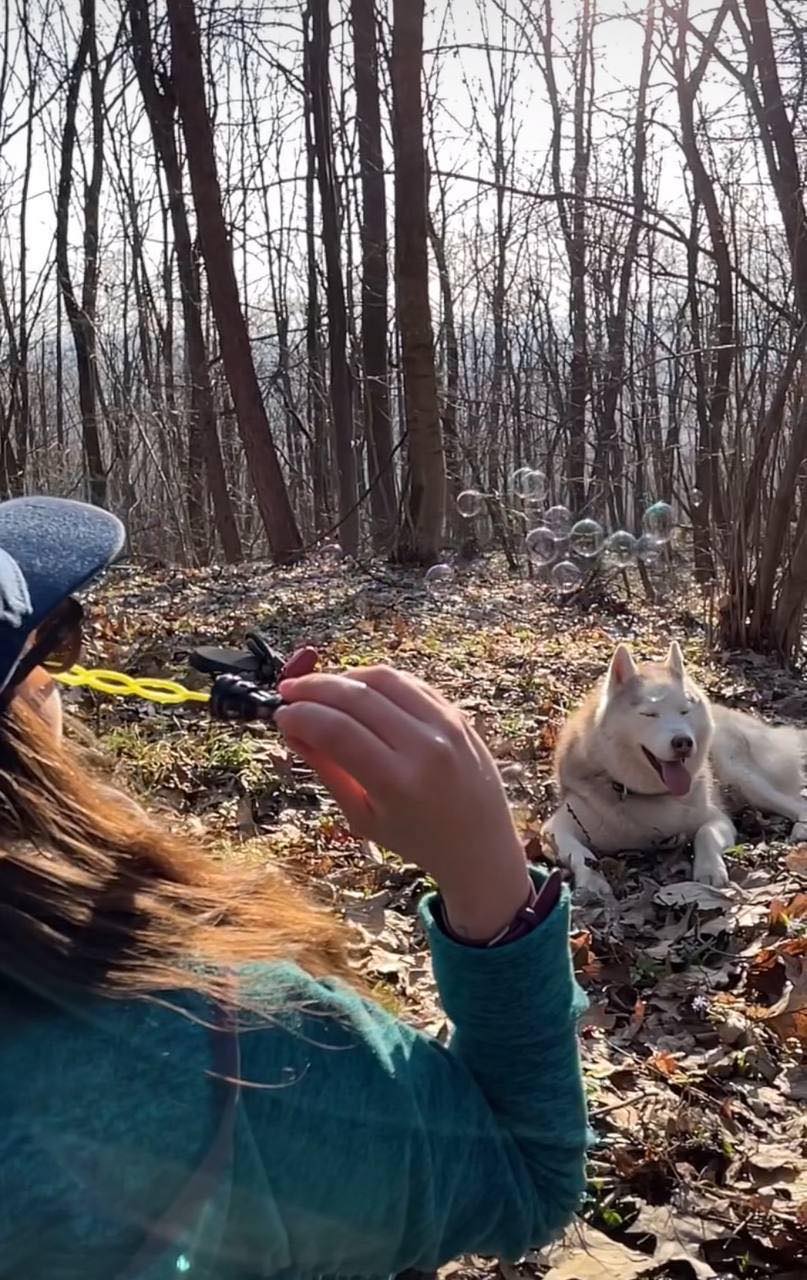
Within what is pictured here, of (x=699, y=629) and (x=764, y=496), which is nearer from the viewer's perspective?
(x=764, y=496)

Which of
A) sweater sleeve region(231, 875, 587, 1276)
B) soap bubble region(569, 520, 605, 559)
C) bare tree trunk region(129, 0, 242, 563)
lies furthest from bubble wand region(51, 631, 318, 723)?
bare tree trunk region(129, 0, 242, 563)

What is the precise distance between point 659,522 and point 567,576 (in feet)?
4.06

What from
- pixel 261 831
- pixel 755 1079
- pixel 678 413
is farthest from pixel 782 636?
pixel 678 413

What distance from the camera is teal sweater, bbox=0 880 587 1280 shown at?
0.85 metres

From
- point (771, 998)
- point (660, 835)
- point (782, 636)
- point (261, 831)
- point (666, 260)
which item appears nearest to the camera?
point (771, 998)

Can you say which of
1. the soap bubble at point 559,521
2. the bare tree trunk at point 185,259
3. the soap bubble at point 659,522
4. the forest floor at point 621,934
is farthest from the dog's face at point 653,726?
the bare tree trunk at point 185,259

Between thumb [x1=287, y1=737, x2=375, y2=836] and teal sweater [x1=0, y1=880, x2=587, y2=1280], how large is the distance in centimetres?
16

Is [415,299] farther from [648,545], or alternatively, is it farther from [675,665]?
[675,665]

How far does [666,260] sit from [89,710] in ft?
76.5

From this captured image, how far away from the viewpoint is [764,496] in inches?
364

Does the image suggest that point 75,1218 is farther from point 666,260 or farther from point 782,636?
point 666,260

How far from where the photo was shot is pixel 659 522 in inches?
465

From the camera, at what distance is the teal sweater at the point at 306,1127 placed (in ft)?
2.80

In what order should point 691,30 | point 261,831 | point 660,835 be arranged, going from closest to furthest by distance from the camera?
1. point 261,831
2. point 660,835
3. point 691,30
